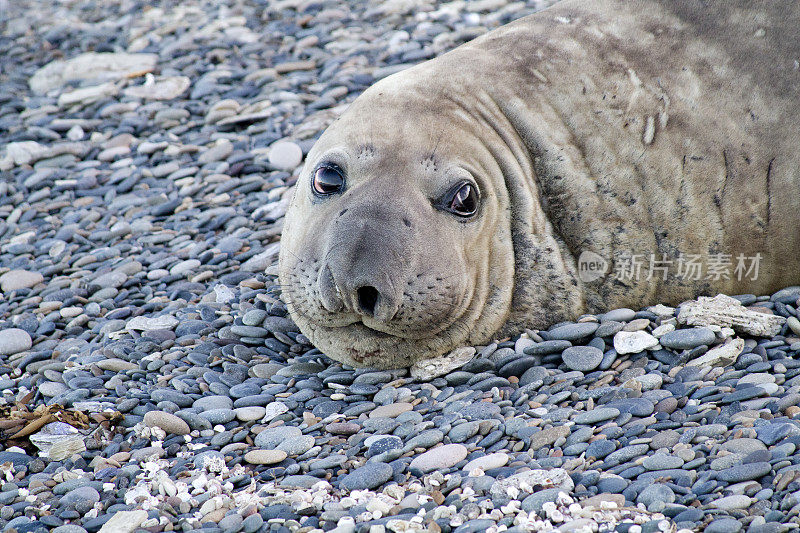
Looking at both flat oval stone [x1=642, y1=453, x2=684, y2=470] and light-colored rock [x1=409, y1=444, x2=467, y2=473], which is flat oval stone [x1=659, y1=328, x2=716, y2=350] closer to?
flat oval stone [x1=642, y1=453, x2=684, y2=470]

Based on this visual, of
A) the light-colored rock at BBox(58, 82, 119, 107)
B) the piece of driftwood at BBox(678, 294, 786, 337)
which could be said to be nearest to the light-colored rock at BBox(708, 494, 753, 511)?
the piece of driftwood at BBox(678, 294, 786, 337)

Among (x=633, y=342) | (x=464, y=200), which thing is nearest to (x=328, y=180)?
(x=464, y=200)

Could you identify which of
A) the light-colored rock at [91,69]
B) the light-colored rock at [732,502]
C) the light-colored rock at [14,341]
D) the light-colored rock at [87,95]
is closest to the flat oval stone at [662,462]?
the light-colored rock at [732,502]

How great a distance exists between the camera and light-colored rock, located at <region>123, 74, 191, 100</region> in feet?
25.3

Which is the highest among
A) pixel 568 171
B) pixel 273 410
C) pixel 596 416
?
pixel 568 171

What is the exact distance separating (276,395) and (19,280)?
7.80ft

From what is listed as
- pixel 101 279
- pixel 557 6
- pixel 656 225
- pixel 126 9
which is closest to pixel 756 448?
pixel 656 225

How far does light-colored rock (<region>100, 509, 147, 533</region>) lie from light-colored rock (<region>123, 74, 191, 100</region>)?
16.4 ft

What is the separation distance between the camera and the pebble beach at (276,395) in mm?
3205

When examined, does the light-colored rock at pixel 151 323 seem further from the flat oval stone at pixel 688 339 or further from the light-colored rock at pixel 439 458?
the flat oval stone at pixel 688 339

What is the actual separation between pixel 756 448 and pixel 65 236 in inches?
182

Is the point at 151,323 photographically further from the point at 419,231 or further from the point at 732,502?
the point at 732,502

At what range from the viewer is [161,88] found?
7.77 metres

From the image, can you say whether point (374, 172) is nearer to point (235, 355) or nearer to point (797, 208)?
point (235, 355)
